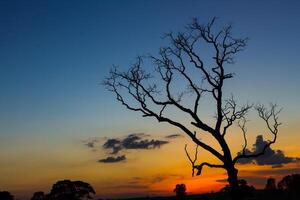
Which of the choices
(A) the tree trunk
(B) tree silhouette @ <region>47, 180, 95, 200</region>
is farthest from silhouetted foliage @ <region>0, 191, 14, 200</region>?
(A) the tree trunk

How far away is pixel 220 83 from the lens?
2762 cm

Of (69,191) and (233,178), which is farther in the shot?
(69,191)

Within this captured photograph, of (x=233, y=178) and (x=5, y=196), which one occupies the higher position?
(x=5, y=196)

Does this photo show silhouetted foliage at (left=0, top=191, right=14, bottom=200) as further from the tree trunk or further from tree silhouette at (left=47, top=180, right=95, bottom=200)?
the tree trunk

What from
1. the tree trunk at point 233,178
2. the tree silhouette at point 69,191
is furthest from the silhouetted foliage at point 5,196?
the tree trunk at point 233,178

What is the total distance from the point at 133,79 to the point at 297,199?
3269 cm

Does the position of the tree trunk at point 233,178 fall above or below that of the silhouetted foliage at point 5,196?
below

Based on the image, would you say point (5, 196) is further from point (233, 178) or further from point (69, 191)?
point (233, 178)

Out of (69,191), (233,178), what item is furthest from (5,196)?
(233,178)

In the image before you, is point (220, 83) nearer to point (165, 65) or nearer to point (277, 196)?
point (165, 65)

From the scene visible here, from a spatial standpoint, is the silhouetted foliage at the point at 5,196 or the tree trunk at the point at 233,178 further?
the silhouetted foliage at the point at 5,196

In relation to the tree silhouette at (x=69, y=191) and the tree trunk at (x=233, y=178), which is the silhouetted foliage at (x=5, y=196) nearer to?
the tree silhouette at (x=69, y=191)

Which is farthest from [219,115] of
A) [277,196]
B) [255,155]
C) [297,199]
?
[277,196]

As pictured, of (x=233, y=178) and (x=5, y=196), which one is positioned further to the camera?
(x=5, y=196)
